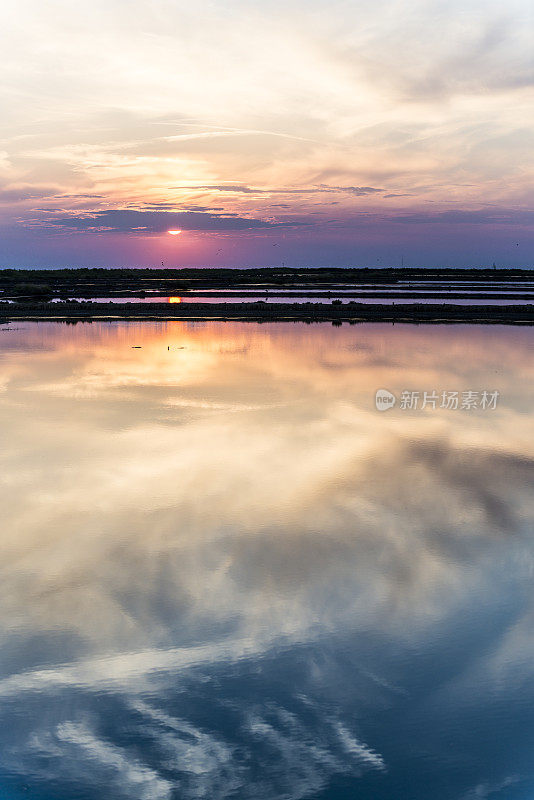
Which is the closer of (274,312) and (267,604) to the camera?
(267,604)

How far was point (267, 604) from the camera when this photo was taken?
6.76 meters

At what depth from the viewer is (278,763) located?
472 cm

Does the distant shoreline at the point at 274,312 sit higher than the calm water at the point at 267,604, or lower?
higher

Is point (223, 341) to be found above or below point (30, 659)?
above

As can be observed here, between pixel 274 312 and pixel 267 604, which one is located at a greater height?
pixel 274 312

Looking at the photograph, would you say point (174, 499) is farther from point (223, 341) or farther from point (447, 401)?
point (223, 341)

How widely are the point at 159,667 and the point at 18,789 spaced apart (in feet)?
4.89

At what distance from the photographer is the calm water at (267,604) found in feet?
15.7

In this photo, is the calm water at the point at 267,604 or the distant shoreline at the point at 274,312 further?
the distant shoreline at the point at 274,312

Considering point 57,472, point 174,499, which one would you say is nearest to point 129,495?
point 174,499

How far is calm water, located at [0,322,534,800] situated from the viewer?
188 inches

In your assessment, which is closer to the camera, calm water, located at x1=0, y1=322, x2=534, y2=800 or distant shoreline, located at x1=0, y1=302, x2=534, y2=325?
calm water, located at x1=0, y1=322, x2=534, y2=800

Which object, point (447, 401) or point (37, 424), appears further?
point (447, 401)

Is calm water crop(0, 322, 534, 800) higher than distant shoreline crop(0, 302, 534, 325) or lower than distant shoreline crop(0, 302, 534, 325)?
lower
